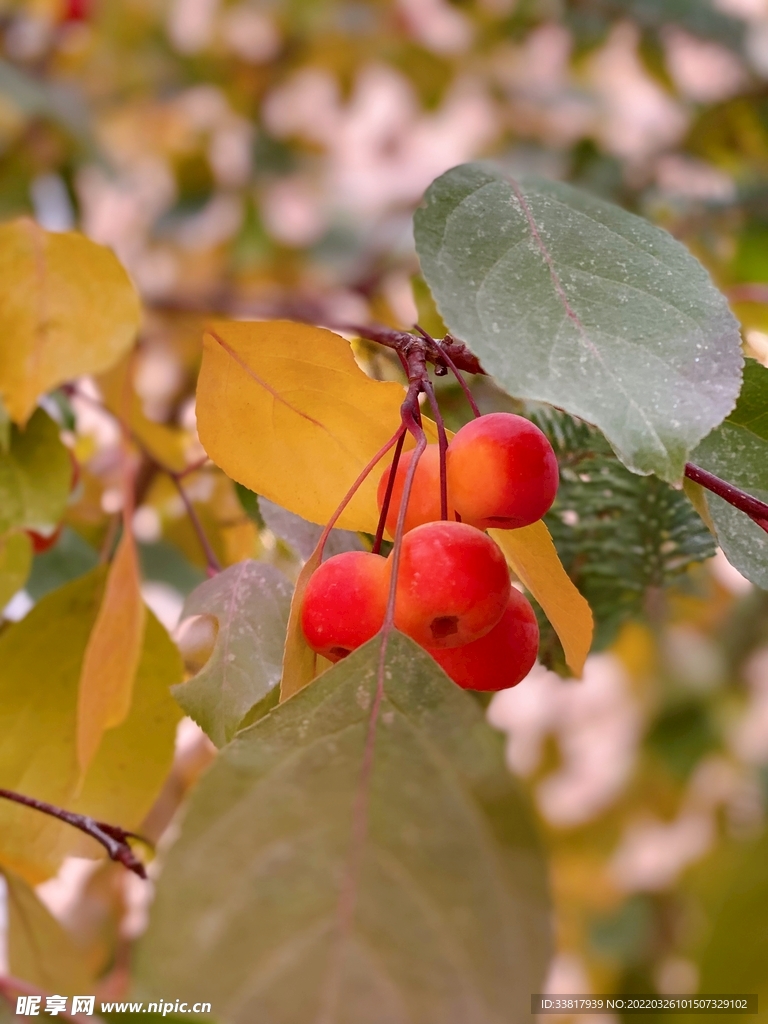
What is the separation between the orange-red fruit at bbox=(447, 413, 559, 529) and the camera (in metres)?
0.28

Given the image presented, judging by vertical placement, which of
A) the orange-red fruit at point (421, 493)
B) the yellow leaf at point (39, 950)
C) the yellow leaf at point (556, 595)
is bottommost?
the yellow leaf at point (39, 950)

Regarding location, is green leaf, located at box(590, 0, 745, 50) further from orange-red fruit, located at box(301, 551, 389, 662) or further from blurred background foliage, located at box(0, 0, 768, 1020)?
orange-red fruit, located at box(301, 551, 389, 662)

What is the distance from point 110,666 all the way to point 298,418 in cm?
11

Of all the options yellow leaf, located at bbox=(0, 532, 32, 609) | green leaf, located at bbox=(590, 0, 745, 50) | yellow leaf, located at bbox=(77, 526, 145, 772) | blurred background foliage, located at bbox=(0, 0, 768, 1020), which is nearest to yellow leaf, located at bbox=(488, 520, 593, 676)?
yellow leaf, located at bbox=(77, 526, 145, 772)

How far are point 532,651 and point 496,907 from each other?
0.10 metres

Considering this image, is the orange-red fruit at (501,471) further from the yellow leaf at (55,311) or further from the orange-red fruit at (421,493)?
the yellow leaf at (55,311)

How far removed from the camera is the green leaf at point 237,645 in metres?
0.31

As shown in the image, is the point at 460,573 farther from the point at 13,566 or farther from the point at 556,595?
the point at 13,566

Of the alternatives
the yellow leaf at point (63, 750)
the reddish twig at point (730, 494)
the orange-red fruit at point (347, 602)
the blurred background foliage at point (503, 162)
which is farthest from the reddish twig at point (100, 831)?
the blurred background foliage at point (503, 162)

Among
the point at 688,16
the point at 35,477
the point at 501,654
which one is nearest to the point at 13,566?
the point at 35,477

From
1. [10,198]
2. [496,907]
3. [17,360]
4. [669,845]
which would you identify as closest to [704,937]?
[496,907]

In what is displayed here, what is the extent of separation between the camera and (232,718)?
31 centimetres

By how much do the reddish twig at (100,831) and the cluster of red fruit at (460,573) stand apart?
0.12 metres

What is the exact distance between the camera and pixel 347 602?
266 millimetres
